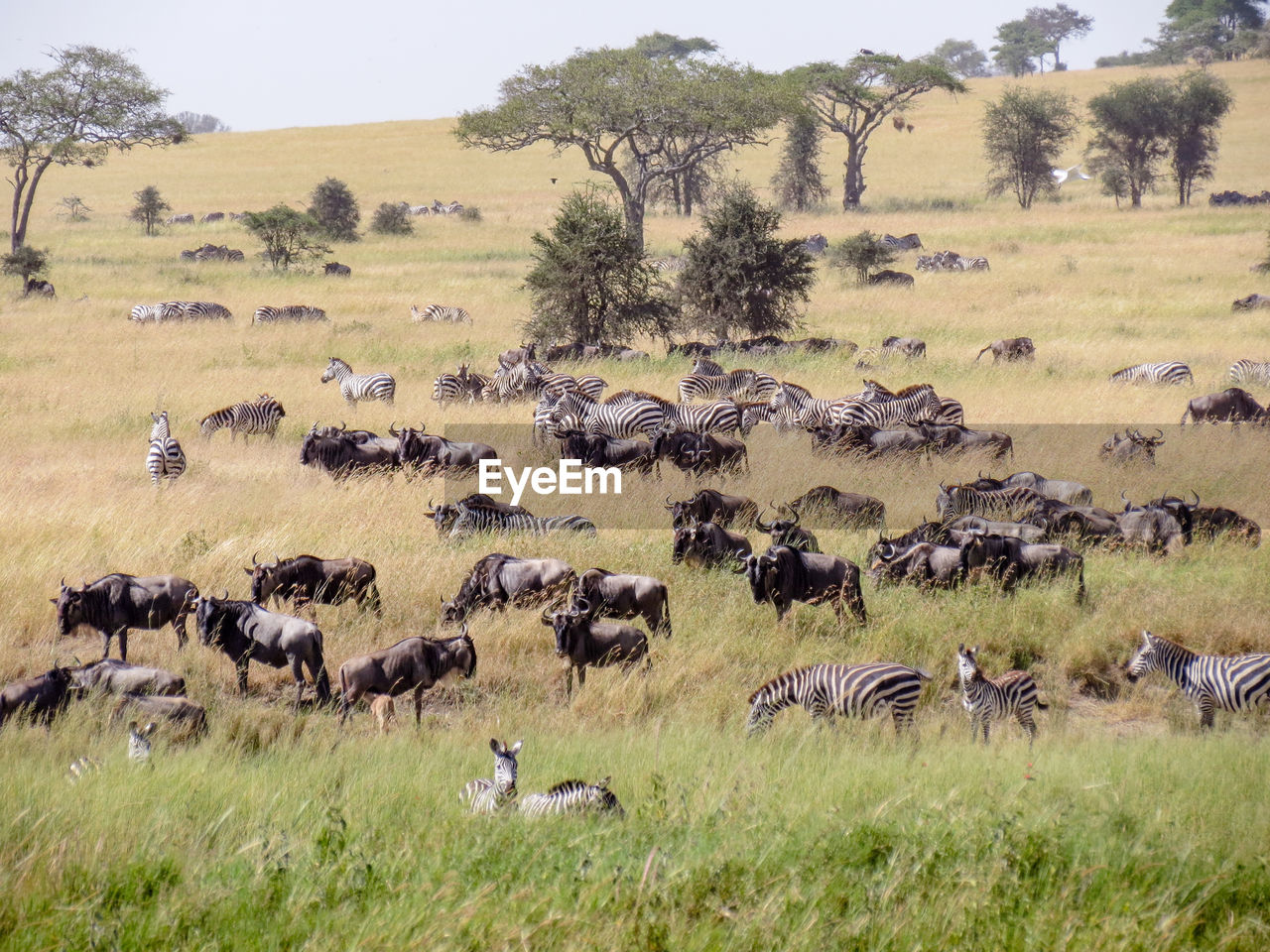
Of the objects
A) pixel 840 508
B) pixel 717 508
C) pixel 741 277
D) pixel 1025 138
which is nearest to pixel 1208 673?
pixel 840 508

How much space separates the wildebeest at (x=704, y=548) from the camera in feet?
34.8

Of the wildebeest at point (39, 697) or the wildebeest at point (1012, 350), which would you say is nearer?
the wildebeest at point (39, 697)

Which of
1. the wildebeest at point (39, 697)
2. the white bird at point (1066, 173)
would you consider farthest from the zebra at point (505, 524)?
the white bird at point (1066, 173)

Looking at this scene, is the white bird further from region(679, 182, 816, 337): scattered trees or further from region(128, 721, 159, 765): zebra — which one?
region(128, 721, 159, 765): zebra

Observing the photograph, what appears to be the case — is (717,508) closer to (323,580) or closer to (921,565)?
(921,565)

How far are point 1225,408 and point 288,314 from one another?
759 inches

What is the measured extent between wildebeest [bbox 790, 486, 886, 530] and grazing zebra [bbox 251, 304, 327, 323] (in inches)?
668

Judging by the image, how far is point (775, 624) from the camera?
9586mm

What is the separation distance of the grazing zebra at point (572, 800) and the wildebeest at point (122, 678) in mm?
3109

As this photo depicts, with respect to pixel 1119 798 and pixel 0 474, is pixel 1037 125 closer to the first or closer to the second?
pixel 0 474

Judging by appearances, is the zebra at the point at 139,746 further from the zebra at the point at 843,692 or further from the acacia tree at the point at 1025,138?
the acacia tree at the point at 1025,138

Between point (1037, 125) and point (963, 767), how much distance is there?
51372 mm

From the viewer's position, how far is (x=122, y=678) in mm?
7562

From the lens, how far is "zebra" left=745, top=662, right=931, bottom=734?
7.69 meters
